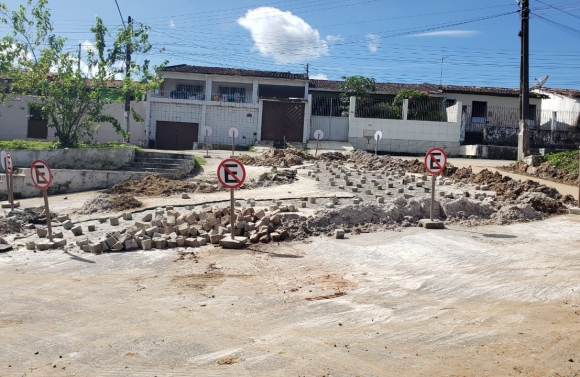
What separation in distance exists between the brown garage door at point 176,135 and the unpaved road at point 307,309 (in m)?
25.4

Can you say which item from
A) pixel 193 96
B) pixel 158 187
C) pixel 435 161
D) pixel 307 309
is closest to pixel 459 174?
pixel 435 161

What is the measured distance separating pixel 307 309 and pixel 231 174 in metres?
4.43

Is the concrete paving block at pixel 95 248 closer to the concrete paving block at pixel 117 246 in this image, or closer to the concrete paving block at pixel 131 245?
the concrete paving block at pixel 117 246

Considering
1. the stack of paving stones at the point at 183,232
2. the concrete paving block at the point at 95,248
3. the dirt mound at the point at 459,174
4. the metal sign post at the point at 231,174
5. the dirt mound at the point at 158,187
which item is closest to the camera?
the concrete paving block at the point at 95,248

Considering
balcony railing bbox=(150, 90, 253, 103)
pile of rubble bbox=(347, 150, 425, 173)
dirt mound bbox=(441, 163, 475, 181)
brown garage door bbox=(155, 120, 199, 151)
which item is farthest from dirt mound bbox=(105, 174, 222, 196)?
balcony railing bbox=(150, 90, 253, 103)

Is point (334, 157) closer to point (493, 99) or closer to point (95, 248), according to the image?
point (95, 248)

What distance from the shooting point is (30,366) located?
541cm

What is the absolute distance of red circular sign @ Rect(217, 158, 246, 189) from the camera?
35.8 ft

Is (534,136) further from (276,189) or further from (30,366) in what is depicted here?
(30,366)

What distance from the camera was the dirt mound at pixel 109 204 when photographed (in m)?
15.7

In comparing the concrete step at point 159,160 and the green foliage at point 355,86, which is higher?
the green foliage at point 355,86

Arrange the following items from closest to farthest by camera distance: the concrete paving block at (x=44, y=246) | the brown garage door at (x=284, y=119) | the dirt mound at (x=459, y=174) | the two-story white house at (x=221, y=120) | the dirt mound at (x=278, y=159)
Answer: the concrete paving block at (x=44, y=246) < the dirt mound at (x=459, y=174) < the dirt mound at (x=278, y=159) < the two-story white house at (x=221, y=120) < the brown garage door at (x=284, y=119)

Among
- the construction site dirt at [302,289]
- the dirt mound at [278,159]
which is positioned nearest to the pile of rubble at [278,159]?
the dirt mound at [278,159]

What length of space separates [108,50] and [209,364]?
20327 millimetres
